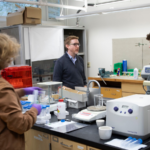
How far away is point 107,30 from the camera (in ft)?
17.6

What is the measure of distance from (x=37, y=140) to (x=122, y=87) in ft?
8.72

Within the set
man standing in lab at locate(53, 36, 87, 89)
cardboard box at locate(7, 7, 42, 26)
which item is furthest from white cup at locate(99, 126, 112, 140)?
cardboard box at locate(7, 7, 42, 26)

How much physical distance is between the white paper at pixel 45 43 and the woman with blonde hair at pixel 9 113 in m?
3.19

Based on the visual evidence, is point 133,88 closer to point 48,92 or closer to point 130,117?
point 48,92

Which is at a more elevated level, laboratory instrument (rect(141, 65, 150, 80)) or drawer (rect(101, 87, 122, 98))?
laboratory instrument (rect(141, 65, 150, 80))

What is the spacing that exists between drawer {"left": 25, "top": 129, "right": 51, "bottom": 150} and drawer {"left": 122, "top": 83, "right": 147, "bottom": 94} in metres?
2.57

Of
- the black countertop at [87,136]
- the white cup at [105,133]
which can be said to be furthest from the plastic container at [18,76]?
the white cup at [105,133]

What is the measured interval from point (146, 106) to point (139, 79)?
2751mm

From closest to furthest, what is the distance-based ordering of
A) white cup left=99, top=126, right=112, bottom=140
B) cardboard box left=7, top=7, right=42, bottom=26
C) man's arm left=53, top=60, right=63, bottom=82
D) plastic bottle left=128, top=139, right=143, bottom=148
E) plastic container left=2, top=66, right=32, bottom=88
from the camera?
1. plastic bottle left=128, top=139, right=143, bottom=148
2. white cup left=99, top=126, right=112, bottom=140
3. plastic container left=2, top=66, right=32, bottom=88
4. man's arm left=53, top=60, right=63, bottom=82
5. cardboard box left=7, top=7, right=42, bottom=26

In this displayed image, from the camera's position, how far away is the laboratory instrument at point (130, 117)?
1598 millimetres

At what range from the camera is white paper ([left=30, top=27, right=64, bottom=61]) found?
15.0 feet

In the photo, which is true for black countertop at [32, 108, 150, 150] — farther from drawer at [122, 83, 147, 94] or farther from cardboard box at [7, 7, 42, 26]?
cardboard box at [7, 7, 42, 26]

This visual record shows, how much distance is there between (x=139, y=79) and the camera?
4.27 meters

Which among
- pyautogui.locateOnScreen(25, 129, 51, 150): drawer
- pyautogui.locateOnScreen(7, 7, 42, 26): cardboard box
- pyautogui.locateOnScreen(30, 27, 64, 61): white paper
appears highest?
pyautogui.locateOnScreen(7, 7, 42, 26): cardboard box
